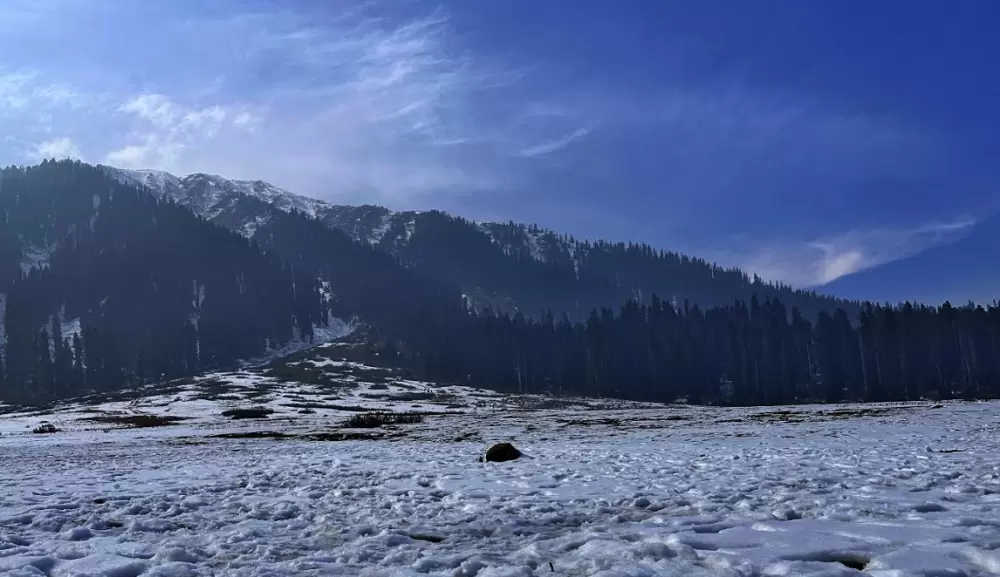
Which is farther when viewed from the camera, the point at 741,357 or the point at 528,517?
the point at 741,357

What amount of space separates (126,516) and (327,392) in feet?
366

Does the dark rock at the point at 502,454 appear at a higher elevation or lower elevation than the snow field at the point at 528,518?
lower

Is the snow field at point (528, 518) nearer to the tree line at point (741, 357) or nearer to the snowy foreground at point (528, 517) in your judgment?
the snowy foreground at point (528, 517)

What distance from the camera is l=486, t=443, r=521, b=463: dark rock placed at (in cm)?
1966

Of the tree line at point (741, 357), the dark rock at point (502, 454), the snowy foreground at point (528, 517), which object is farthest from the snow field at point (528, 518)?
the tree line at point (741, 357)

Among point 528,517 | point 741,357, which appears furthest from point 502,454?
point 741,357

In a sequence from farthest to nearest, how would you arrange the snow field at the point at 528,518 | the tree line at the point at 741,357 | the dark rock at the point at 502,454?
the tree line at the point at 741,357 → the dark rock at the point at 502,454 → the snow field at the point at 528,518

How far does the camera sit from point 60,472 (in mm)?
18656

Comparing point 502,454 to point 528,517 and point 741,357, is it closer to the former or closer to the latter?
point 528,517

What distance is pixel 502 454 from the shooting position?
19.8 meters

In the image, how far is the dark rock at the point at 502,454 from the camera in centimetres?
1966

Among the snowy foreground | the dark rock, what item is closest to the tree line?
the dark rock

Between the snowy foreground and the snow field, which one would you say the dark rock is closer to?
the snowy foreground

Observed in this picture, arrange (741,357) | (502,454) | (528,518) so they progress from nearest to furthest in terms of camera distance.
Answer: (528,518) < (502,454) < (741,357)
